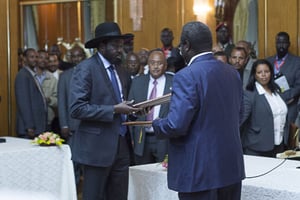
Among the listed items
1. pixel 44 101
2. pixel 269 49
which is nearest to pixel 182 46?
pixel 44 101

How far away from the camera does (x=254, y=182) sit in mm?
3590

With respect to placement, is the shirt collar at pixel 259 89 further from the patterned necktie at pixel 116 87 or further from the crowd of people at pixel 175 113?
the patterned necktie at pixel 116 87

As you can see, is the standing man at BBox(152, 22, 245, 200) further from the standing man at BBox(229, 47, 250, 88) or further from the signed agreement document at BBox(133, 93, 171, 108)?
the standing man at BBox(229, 47, 250, 88)

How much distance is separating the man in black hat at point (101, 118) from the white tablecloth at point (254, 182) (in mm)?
Result: 128

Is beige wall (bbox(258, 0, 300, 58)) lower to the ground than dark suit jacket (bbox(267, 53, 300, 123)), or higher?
higher

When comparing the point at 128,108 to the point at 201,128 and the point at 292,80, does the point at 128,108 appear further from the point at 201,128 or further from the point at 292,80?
the point at 292,80

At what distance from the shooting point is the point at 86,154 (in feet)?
13.2

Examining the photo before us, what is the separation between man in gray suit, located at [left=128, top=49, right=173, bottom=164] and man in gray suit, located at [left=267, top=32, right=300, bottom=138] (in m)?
1.53

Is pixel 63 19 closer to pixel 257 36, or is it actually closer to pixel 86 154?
pixel 257 36

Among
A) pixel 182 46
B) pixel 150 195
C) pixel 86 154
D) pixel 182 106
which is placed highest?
pixel 182 46

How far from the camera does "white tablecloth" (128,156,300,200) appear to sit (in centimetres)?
344

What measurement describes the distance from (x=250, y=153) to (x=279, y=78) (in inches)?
64.3

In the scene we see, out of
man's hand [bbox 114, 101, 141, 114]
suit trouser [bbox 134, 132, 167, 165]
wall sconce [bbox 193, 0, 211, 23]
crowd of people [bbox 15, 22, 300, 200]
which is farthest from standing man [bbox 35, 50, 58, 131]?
man's hand [bbox 114, 101, 141, 114]

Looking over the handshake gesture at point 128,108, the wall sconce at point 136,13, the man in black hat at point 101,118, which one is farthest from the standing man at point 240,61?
the wall sconce at point 136,13
